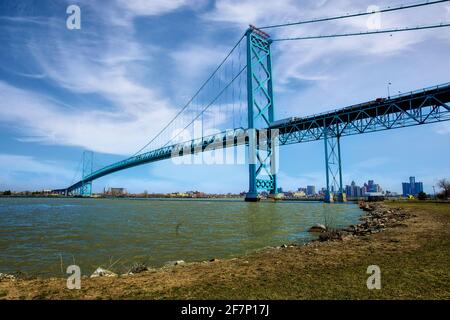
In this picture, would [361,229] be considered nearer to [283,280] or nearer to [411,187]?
[283,280]

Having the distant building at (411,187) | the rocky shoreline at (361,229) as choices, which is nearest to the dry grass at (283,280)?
the rocky shoreline at (361,229)

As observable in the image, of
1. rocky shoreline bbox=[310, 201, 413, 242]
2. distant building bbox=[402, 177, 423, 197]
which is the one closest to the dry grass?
rocky shoreline bbox=[310, 201, 413, 242]

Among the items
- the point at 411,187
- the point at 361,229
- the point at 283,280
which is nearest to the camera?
the point at 283,280

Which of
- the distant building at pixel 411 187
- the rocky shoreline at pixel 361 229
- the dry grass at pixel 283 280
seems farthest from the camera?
the distant building at pixel 411 187

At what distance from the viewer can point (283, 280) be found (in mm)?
4914

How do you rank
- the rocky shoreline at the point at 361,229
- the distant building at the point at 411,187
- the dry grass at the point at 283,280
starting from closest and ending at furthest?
the dry grass at the point at 283,280
the rocky shoreline at the point at 361,229
the distant building at the point at 411,187

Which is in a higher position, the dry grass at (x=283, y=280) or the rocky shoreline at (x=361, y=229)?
the dry grass at (x=283, y=280)

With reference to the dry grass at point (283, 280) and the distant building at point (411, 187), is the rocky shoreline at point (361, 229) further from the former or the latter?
the distant building at point (411, 187)

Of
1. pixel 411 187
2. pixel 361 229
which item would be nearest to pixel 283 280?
pixel 361 229

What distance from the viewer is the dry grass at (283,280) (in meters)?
4.20

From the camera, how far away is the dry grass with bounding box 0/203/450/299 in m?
4.20

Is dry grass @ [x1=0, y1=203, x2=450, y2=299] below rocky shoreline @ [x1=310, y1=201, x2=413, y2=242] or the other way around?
the other way around

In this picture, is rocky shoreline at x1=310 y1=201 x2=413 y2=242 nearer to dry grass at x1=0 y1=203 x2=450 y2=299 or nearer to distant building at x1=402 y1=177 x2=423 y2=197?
dry grass at x1=0 y1=203 x2=450 y2=299

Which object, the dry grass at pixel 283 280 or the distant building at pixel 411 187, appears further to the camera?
the distant building at pixel 411 187
